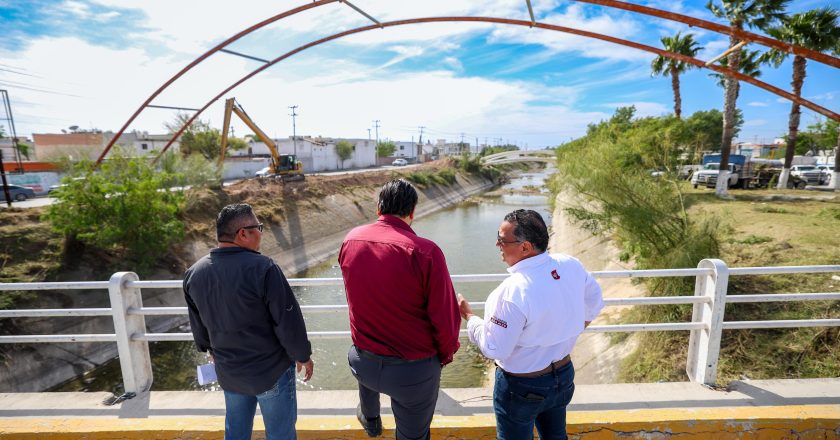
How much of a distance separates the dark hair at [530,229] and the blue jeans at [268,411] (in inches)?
58.3

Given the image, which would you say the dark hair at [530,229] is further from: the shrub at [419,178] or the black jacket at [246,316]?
the shrub at [419,178]

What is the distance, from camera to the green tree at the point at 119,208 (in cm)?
1084

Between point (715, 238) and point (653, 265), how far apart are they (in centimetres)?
101

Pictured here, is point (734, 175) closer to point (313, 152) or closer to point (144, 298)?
point (144, 298)

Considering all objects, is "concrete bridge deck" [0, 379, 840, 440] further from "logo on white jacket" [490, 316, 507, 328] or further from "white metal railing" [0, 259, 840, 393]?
"logo on white jacket" [490, 316, 507, 328]

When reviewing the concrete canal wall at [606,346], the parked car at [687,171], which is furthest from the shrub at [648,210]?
the concrete canal wall at [606,346]

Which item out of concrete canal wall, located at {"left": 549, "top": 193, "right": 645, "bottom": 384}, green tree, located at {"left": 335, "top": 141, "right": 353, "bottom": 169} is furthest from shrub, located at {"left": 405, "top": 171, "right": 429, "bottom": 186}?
concrete canal wall, located at {"left": 549, "top": 193, "right": 645, "bottom": 384}

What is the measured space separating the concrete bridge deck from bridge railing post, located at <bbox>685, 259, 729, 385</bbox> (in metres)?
0.15

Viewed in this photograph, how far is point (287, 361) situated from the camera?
2199mm

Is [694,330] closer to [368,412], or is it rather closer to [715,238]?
[368,412]

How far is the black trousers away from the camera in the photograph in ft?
6.37

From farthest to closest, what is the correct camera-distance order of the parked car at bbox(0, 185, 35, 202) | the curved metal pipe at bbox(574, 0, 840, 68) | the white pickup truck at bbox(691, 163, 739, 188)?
the white pickup truck at bbox(691, 163, 739, 188)
the parked car at bbox(0, 185, 35, 202)
the curved metal pipe at bbox(574, 0, 840, 68)

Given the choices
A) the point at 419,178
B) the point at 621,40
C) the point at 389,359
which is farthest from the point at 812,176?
the point at 389,359

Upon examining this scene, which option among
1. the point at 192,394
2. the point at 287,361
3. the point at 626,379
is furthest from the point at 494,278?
the point at 626,379
